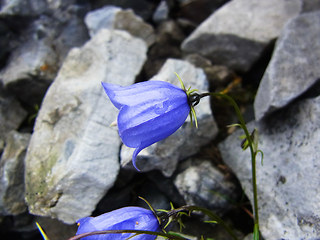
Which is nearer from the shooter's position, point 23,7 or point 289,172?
point 289,172

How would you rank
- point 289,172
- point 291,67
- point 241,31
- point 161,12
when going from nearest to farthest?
point 289,172 < point 291,67 < point 241,31 < point 161,12

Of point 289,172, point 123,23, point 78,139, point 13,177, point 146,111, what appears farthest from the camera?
point 123,23

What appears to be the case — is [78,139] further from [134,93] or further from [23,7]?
[23,7]

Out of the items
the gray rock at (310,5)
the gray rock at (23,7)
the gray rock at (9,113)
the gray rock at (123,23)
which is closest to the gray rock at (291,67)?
the gray rock at (310,5)

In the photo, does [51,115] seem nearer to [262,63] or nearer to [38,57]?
[38,57]

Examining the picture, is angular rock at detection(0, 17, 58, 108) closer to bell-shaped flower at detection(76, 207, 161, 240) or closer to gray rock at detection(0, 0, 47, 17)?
gray rock at detection(0, 0, 47, 17)

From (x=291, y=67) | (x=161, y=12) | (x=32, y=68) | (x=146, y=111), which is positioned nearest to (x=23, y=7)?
(x=32, y=68)

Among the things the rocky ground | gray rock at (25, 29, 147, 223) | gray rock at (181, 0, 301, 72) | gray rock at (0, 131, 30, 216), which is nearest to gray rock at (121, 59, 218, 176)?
the rocky ground
